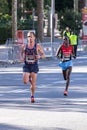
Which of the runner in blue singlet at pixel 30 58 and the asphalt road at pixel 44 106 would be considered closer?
the asphalt road at pixel 44 106

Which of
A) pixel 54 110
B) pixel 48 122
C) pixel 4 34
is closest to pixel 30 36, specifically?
pixel 54 110

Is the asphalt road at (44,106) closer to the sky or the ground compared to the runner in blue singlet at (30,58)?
closer to the ground

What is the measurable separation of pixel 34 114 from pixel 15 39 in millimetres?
27556

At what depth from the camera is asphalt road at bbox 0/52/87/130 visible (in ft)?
38.9

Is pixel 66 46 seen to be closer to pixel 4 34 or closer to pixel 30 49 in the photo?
pixel 30 49

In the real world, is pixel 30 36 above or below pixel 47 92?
above

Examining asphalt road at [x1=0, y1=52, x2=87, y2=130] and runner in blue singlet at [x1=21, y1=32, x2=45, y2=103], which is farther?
runner in blue singlet at [x1=21, y1=32, x2=45, y2=103]

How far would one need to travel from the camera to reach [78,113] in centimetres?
1345

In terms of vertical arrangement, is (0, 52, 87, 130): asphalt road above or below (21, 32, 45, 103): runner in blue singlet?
below

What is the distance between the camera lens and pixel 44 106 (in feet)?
48.6

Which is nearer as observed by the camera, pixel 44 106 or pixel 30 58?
pixel 44 106

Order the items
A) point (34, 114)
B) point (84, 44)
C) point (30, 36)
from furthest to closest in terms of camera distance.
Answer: point (84, 44) < point (30, 36) < point (34, 114)

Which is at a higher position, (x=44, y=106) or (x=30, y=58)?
(x=30, y=58)

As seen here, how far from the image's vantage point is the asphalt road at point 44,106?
38.9 ft
